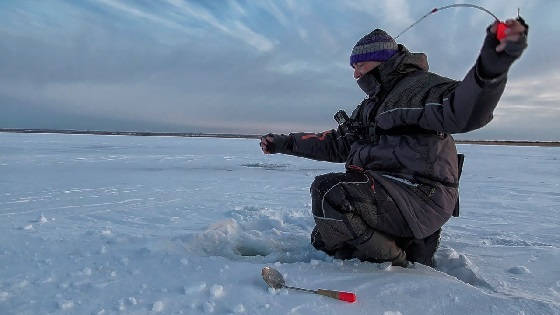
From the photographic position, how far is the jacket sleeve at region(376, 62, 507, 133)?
1.69 m

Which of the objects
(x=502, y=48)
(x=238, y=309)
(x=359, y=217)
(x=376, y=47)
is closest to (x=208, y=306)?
(x=238, y=309)

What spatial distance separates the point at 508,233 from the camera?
11.8 feet

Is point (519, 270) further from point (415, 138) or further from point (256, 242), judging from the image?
point (256, 242)

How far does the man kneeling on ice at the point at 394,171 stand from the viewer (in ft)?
7.17

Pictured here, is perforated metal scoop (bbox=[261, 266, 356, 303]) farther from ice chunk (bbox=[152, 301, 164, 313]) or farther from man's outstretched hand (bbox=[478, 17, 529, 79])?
man's outstretched hand (bbox=[478, 17, 529, 79])

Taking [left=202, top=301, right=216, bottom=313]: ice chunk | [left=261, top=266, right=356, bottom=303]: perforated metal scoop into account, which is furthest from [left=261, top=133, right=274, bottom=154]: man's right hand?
[left=202, top=301, right=216, bottom=313]: ice chunk

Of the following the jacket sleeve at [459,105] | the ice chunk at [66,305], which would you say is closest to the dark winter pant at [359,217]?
the jacket sleeve at [459,105]

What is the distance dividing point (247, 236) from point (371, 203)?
999mm

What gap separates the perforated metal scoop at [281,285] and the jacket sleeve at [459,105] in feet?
2.89

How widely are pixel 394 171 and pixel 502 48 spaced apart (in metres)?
0.93

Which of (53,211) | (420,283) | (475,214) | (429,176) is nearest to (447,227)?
(475,214)

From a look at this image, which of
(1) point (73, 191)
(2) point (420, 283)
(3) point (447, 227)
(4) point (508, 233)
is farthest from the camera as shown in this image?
(1) point (73, 191)

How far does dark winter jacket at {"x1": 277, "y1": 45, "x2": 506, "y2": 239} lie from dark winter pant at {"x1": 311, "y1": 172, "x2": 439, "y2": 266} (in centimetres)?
7

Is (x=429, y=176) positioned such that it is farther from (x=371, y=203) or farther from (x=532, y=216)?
(x=532, y=216)
